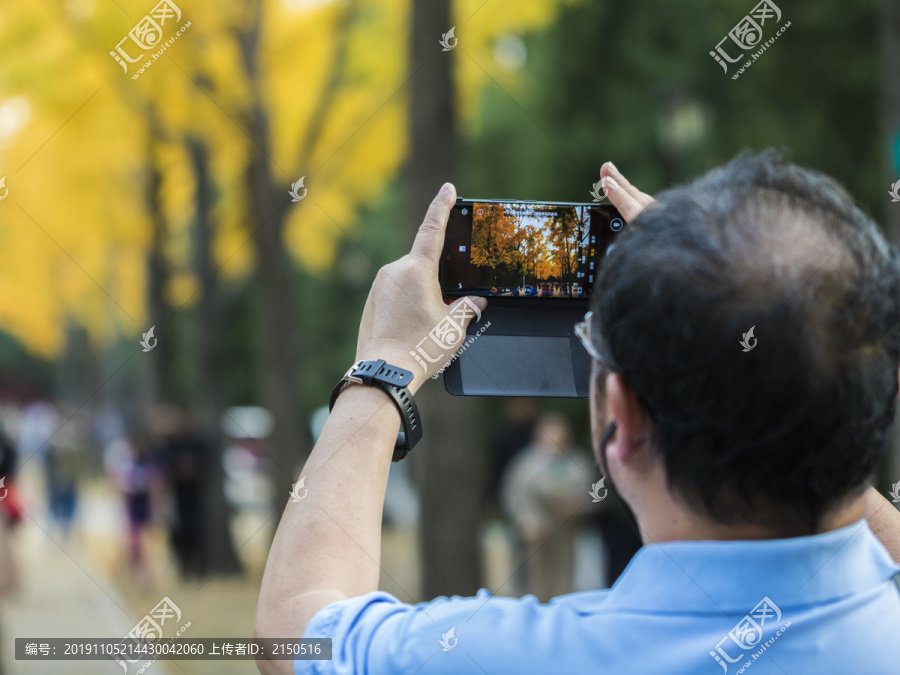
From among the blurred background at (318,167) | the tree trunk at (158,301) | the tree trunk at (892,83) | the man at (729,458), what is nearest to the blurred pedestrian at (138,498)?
the blurred background at (318,167)

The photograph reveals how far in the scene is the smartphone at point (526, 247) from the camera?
1663mm

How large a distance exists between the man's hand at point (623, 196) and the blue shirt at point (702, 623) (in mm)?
635

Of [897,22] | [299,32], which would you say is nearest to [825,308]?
[897,22]

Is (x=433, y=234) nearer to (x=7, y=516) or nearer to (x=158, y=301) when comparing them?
(x=7, y=516)

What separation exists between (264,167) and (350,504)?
972 centimetres

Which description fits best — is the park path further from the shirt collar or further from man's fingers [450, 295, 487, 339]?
the shirt collar

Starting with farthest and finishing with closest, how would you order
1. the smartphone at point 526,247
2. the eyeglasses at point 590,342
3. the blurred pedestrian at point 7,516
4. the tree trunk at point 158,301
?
the tree trunk at point 158,301 < the blurred pedestrian at point 7,516 < the smartphone at point 526,247 < the eyeglasses at point 590,342

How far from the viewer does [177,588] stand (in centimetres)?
1182

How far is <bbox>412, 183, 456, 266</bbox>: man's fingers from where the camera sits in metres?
1.43

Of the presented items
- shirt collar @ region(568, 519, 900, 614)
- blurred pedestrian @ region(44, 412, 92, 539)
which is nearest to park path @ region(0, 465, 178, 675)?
blurred pedestrian @ region(44, 412, 92, 539)

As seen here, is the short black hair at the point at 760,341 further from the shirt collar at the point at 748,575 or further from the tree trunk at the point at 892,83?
the tree trunk at the point at 892,83

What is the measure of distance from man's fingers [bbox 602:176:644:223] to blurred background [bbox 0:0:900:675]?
10.6 ft

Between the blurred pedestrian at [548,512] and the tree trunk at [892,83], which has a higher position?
the tree trunk at [892,83]

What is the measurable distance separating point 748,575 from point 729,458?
0.12 m
